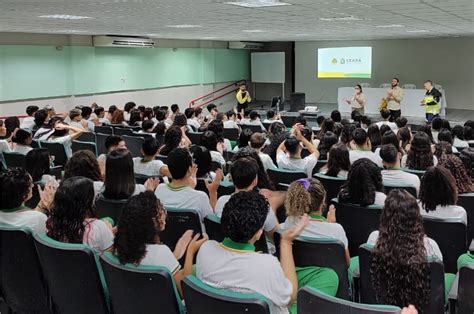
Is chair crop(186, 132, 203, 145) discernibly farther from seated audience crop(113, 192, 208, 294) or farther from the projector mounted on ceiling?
the projector mounted on ceiling

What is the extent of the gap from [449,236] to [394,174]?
4.88 ft

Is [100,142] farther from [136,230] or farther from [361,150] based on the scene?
[136,230]

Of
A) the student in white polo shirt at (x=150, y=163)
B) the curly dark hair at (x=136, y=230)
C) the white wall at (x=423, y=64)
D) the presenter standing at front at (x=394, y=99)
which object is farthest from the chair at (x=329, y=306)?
the white wall at (x=423, y=64)

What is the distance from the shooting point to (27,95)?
1187cm

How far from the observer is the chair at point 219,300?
6.28 ft

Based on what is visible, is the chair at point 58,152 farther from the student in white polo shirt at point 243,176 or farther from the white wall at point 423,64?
the white wall at point 423,64

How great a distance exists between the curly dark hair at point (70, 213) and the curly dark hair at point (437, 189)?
225 cm

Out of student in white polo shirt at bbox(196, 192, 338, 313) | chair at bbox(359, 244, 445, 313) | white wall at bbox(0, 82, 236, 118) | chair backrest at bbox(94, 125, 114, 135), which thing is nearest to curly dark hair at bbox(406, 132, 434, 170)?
chair at bbox(359, 244, 445, 313)

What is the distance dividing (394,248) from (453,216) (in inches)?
46.6

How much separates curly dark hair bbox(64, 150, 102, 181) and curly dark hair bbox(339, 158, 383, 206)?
6.76 ft

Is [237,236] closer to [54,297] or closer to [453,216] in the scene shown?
[54,297]

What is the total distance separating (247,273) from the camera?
85.4 inches

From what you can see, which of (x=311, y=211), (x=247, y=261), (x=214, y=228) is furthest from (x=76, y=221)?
(x=311, y=211)

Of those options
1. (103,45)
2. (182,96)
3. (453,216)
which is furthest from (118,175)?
(182,96)
